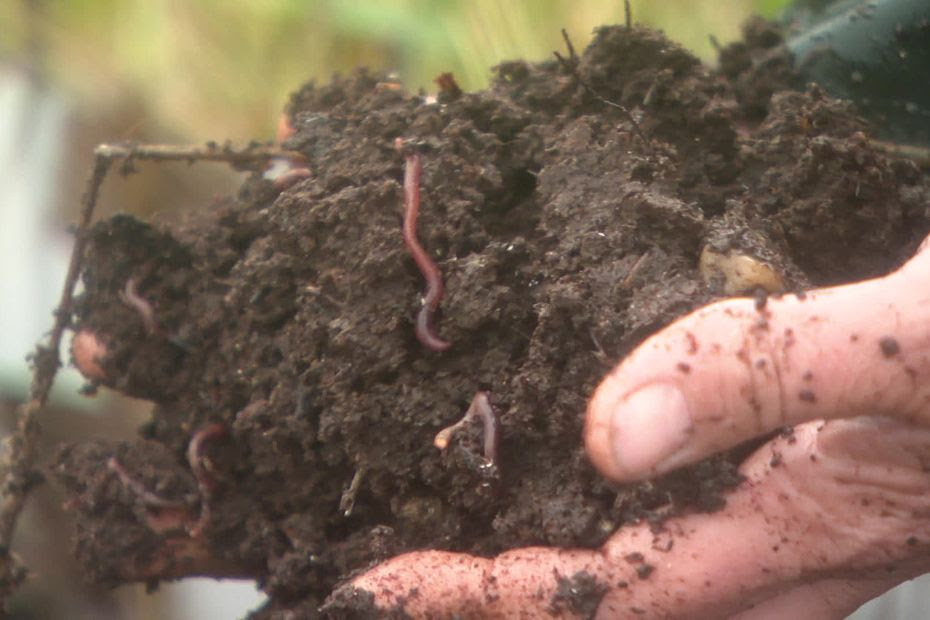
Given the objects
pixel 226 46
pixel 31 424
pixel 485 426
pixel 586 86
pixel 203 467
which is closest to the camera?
pixel 485 426

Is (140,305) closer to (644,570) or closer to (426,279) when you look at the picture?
(426,279)

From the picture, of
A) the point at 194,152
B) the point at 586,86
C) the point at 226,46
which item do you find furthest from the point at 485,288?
the point at 226,46

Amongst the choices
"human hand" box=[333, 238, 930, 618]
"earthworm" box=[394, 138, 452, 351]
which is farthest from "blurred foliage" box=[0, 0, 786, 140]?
"human hand" box=[333, 238, 930, 618]

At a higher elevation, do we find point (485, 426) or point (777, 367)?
point (485, 426)

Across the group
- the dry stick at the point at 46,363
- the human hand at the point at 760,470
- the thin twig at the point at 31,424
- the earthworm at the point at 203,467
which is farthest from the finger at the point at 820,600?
the thin twig at the point at 31,424

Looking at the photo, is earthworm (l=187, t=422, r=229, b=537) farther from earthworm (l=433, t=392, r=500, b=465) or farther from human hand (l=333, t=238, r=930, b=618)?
earthworm (l=433, t=392, r=500, b=465)

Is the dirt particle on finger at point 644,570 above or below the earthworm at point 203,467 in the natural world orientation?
below

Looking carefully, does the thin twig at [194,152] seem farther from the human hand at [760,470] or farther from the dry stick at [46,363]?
the human hand at [760,470]

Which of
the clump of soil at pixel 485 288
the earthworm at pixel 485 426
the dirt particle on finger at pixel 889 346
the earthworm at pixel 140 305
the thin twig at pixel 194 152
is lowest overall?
the dirt particle on finger at pixel 889 346
